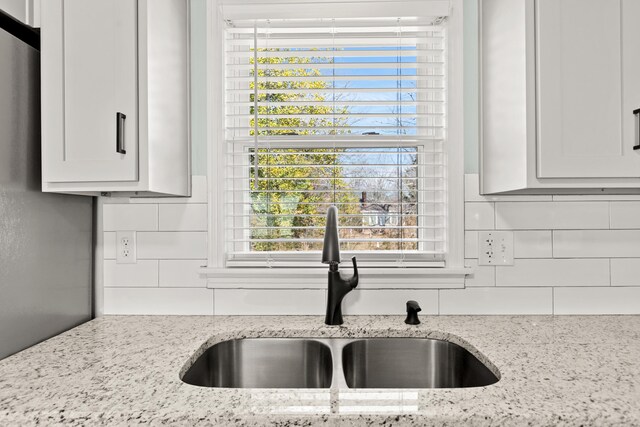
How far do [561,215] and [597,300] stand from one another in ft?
1.12

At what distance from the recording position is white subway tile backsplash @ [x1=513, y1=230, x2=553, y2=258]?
62.2 inches

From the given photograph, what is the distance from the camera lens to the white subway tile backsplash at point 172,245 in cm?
161

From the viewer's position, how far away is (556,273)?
5.19 feet

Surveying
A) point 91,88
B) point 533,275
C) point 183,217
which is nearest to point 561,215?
point 533,275

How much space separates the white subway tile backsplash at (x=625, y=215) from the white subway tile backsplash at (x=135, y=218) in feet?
5.58

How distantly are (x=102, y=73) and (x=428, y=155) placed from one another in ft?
3.80

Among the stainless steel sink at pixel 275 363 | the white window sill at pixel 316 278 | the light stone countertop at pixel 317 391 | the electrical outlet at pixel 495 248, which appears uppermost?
the electrical outlet at pixel 495 248

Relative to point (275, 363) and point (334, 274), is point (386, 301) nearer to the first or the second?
point (334, 274)

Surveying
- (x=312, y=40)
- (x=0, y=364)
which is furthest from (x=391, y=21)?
(x=0, y=364)

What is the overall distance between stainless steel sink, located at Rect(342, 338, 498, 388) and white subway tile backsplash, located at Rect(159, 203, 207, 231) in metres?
0.71

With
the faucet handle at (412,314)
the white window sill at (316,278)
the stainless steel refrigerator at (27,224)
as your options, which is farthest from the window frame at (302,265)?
the stainless steel refrigerator at (27,224)

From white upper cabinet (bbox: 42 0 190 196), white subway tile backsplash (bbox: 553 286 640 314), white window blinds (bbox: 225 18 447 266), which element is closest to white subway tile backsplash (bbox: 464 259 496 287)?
white window blinds (bbox: 225 18 447 266)

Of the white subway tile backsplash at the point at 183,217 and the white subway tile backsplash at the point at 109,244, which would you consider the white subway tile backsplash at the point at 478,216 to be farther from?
the white subway tile backsplash at the point at 109,244

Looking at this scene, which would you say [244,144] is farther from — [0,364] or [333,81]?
[0,364]
